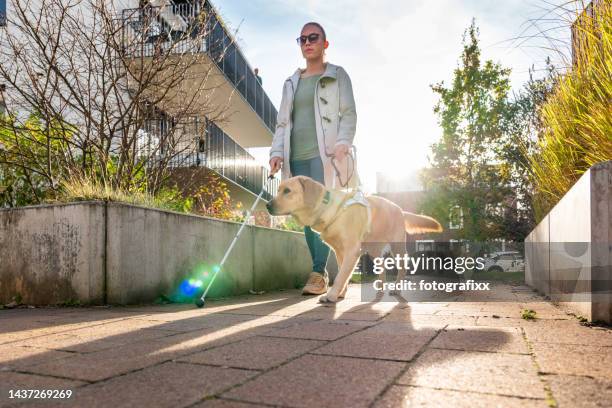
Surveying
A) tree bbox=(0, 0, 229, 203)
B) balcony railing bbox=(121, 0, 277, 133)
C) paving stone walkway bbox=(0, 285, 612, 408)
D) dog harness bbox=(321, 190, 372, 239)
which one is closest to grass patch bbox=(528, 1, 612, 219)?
paving stone walkway bbox=(0, 285, 612, 408)

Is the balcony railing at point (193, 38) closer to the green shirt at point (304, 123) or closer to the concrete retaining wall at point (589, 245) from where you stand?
the green shirt at point (304, 123)

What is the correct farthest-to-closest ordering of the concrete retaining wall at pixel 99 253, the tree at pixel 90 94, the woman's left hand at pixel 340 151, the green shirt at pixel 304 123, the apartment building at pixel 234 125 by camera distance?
the apartment building at pixel 234 125 → the green shirt at pixel 304 123 → the tree at pixel 90 94 → the woman's left hand at pixel 340 151 → the concrete retaining wall at pixel 99 253

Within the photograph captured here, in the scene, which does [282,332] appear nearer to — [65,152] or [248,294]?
[248,294]

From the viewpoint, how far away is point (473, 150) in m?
15.7

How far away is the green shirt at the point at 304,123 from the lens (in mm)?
5062

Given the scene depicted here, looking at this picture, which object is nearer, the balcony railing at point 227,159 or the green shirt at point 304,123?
the green shirt at point 304,123

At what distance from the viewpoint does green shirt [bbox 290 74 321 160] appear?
5062 mm

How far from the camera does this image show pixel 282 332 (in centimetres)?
246

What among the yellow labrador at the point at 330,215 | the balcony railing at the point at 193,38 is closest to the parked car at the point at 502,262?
the balcony railing at the point at 193,38

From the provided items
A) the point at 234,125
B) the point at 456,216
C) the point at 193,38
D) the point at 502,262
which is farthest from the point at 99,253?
the point at 502,262

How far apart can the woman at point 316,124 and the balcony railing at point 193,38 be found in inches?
40.7

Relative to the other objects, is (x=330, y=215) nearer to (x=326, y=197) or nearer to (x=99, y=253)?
(x=326, y=197)

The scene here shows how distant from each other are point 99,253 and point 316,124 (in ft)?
7.77

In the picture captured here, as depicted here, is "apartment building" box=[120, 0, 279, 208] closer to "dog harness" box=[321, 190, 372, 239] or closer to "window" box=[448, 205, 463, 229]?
"dog harness" box=[321, 190, 372, 239]
